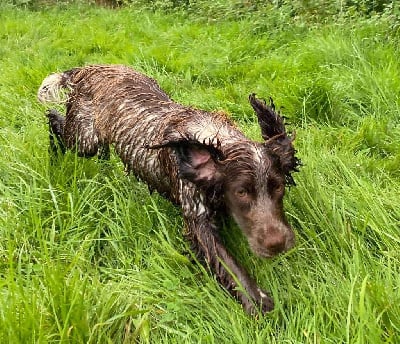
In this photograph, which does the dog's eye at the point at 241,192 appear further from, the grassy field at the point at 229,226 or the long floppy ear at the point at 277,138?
the grassy field at the point at 229,226

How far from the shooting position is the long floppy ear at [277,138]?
3.21 metres

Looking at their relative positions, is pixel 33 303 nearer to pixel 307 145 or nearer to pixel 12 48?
pixel 307 145

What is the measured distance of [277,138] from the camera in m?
3.25

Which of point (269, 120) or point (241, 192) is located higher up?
point (269, 120)

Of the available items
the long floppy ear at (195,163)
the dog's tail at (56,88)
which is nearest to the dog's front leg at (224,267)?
the long floppy ear at (195,163)

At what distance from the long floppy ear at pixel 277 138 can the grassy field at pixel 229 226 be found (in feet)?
1.26

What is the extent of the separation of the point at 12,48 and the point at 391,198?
20.7ft

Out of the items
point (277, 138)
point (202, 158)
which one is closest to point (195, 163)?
point (202, 158)

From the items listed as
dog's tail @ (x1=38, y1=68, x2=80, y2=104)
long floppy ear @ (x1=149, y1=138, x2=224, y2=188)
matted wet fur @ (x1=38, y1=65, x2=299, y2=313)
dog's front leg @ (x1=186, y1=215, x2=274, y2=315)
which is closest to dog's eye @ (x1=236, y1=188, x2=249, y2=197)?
matted wet fur @ (x1=38, y1=65, x2=299, y2=313)

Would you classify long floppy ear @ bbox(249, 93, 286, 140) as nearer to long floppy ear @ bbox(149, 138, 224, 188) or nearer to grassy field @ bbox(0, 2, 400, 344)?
long floppy ear @ bbox(149, 138, 224, 188)

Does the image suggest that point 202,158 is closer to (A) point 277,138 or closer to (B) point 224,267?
(A) point 277,138

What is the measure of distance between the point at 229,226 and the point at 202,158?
461 mm

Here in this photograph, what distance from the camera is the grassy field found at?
2729mm

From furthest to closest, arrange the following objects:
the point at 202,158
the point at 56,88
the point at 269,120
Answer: the point at 56,88
the point at 269,120
the point at 202,158
